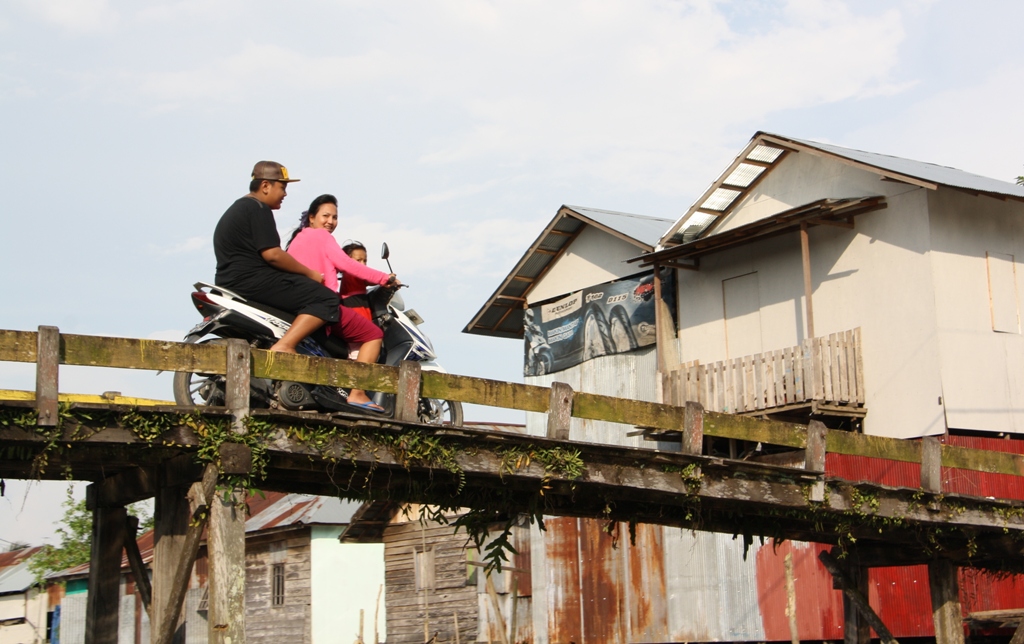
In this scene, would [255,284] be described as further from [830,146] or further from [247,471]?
[830,146]

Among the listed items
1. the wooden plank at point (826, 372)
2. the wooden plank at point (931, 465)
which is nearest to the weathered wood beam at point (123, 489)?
the wooden plank at point (931, 465)

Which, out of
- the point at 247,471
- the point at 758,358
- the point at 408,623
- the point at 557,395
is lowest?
the point at 408,623

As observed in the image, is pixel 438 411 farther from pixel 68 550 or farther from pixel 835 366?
pixel 68 550

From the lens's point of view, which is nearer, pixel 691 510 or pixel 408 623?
pixel 691 510

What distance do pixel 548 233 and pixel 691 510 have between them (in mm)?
17256

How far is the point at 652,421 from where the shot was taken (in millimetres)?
8922

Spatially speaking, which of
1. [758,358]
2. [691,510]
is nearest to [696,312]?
[758,358]

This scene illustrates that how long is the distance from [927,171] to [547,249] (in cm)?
885

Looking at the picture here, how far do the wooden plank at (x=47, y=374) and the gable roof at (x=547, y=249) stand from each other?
59.6 feet

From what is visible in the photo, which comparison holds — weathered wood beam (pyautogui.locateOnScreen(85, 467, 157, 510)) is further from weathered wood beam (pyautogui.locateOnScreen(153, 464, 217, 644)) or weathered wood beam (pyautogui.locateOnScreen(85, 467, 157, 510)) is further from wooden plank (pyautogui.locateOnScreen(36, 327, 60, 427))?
wooden plank (pyautogui.locateOnScreen(36, 327, 60, 427))

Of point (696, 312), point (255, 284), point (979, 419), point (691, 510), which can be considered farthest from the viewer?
point (696, 312)

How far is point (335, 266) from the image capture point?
8.88 metres

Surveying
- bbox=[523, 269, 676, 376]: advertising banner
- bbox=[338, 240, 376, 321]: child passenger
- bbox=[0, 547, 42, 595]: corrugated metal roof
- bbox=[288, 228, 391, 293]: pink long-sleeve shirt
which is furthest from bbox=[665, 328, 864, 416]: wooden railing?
bbox=[0, 547, 42, 595]: corrugated metal roof

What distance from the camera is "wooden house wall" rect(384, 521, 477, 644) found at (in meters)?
27.6
